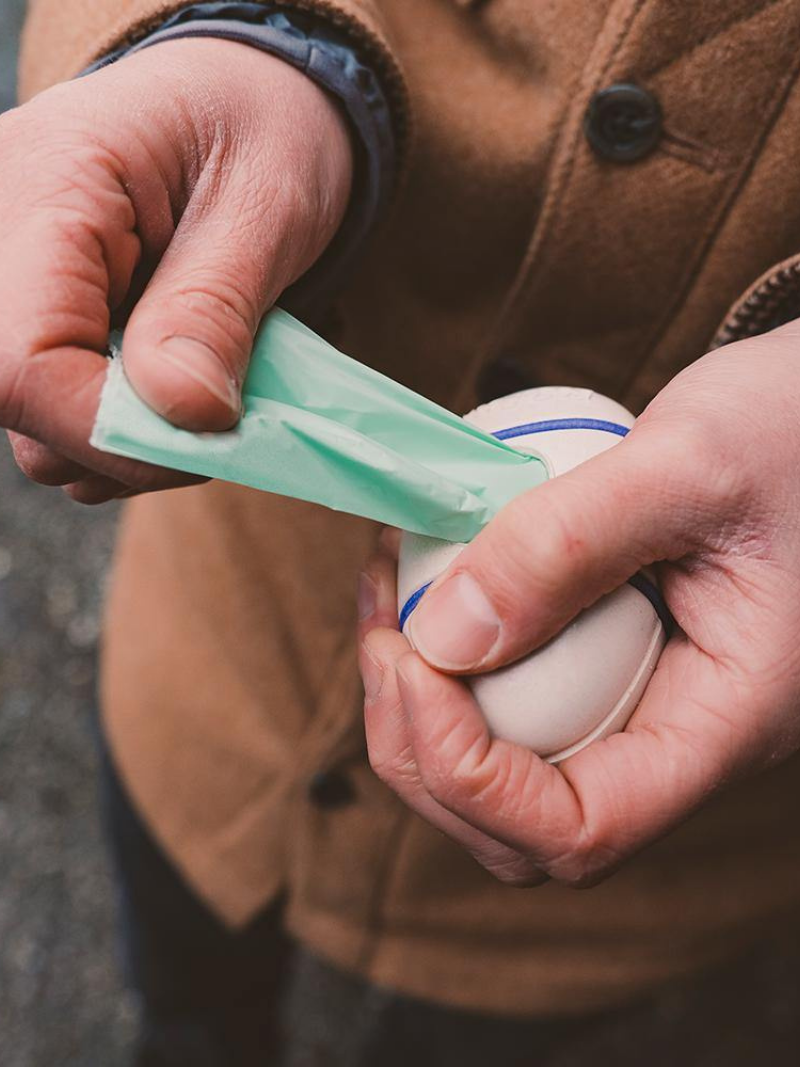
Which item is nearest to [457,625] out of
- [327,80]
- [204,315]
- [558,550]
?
[558,550]

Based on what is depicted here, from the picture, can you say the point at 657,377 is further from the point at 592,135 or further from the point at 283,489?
the point at 283,489

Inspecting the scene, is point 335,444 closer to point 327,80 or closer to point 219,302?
point 219,302

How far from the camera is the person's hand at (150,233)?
357 mm

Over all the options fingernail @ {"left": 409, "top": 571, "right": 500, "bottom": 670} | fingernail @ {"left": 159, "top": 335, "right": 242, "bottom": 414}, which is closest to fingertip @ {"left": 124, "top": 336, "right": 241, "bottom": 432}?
fingernail @ {"left": 159, "top": 335, "right": 242, "bottom": 414}

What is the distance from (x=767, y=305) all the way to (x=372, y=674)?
0.26 metres

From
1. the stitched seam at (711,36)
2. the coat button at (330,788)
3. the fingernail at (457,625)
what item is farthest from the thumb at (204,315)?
the coat button at (330,788)

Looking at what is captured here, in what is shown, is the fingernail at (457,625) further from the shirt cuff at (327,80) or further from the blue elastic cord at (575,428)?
the shirt cuff at (327,80)

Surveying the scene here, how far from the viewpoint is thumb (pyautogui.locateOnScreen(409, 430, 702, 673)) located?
15.2 inches

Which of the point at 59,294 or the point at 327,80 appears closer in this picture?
the point at 59,294

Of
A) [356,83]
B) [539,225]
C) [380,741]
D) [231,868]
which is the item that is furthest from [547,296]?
[231,868]

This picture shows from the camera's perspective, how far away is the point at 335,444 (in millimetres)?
398

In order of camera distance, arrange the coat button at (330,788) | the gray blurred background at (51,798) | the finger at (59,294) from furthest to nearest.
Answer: the gray blurred background at (51,798) → the coat button at (330,788) → the finger at (59,294)

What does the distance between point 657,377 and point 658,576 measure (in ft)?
0.60

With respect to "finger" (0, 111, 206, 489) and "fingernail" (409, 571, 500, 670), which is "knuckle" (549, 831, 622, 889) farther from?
"finger" (0, 111, 206, 489)
